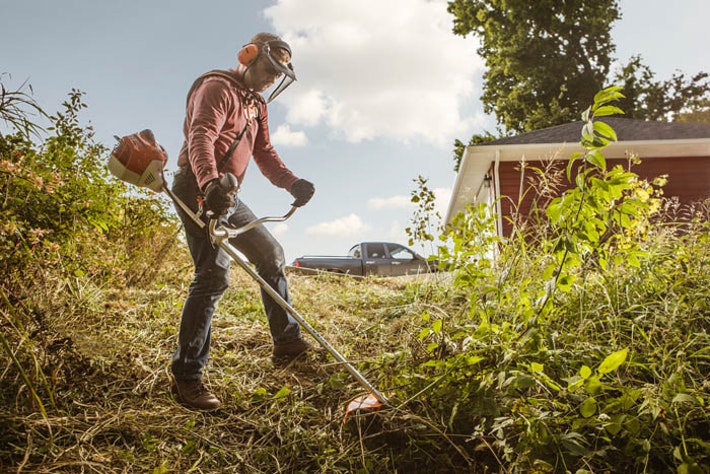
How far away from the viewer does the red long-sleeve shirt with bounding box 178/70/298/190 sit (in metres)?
2.59

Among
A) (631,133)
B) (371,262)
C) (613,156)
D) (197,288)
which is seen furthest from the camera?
(371,262)

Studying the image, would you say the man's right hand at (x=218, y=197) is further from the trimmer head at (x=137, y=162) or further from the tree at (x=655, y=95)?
the tree at (x=655, y=95)

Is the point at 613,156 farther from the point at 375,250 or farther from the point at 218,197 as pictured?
the point at 218,197

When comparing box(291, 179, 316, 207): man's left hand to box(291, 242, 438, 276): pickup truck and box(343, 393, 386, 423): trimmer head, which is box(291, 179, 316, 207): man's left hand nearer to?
box(343, 393, 386, 423): trimmer head

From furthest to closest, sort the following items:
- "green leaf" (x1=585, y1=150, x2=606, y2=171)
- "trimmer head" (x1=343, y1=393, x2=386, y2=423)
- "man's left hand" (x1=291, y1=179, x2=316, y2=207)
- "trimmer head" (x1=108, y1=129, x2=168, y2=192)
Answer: "man's left hand" (x1=291, y1=179, x2=316, y2=207)
"trimmer head" (x1=108, y1=129, x2=168, y2=192)
"trimmer head" (x1=343, y1=393, x2=386, y2=423)
"green leaf" (x1=585, y1=150, x2=606, y2=171)

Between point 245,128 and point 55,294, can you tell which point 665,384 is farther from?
point 55,294

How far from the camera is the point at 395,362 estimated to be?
2.77m

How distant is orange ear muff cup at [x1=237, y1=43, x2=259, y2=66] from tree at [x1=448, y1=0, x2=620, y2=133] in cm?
1600

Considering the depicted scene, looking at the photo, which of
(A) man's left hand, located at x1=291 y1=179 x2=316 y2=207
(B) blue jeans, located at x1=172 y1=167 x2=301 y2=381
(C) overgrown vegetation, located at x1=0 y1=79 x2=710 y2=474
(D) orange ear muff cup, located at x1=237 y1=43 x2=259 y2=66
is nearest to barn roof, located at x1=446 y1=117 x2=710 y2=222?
(C) overgrown vegetation, located at x1=0 y1=79 x2=710 y2=474

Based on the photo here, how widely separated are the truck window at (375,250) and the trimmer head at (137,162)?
12.9 m

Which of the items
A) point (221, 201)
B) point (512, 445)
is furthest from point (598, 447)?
point (221, 201)

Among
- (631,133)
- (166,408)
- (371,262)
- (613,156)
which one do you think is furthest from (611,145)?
(166,408)

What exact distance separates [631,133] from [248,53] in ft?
32.7

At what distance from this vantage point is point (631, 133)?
10.5m
